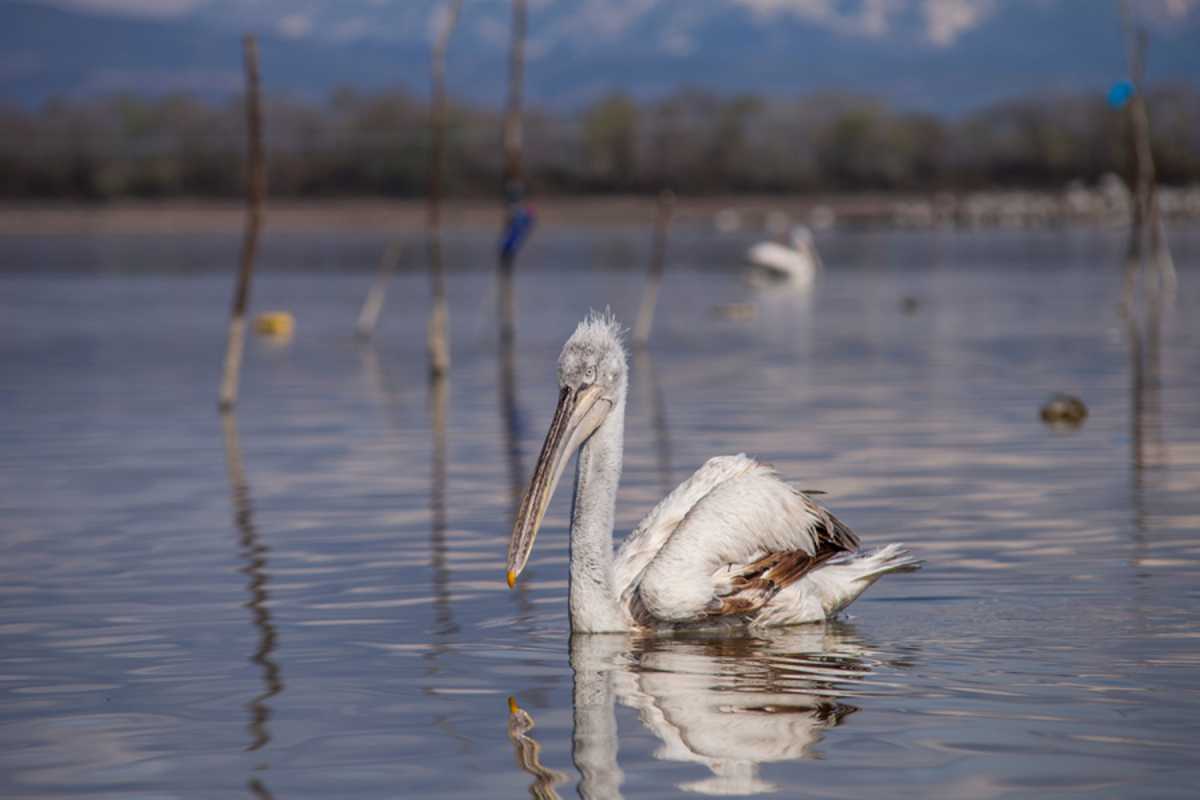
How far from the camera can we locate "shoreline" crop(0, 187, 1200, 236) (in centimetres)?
10531

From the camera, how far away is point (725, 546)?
886 cm

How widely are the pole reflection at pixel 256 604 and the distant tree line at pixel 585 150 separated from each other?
4018 inches

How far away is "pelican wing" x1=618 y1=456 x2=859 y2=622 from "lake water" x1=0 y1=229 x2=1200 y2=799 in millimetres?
214

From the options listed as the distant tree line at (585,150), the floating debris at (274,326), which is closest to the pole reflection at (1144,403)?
the floating debris at (274,326)

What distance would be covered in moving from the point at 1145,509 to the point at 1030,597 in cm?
295

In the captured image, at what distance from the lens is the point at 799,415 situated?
60.2ft

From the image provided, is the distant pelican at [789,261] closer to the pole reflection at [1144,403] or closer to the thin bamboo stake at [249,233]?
the pole reflection at [1144,403]

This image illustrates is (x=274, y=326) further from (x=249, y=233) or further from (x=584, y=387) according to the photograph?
(x=584, y=387)

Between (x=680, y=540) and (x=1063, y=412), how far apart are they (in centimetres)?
922

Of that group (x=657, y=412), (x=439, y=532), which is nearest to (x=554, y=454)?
(x=439, y=532)

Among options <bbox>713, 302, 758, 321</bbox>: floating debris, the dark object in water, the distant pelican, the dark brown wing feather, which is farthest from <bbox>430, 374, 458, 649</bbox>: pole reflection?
the distant pelican

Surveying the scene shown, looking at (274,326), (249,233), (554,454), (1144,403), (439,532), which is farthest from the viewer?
(274,326)

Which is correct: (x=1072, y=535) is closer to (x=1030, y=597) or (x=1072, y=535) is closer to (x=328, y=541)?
(x=1030, y=597)

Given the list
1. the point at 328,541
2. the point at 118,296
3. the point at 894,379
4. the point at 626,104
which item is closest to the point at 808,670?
the point at 328,541
